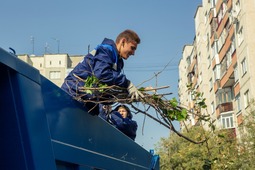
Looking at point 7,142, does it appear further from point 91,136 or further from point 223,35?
point 223,35

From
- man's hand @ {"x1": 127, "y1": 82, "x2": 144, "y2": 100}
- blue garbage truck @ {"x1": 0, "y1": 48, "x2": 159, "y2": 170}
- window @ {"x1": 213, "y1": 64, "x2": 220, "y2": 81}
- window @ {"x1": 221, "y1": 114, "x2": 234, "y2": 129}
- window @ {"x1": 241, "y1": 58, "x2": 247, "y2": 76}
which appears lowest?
blue garbage truck @ {"x1": 0, "y1": 48, "x2": 159, "y2": 170}

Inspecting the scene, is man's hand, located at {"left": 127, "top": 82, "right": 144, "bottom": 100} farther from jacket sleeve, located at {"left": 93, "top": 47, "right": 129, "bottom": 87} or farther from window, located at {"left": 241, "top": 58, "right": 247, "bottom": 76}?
window, located at {"left": 241, "top": 58, "right": 247, "bottom": 76}

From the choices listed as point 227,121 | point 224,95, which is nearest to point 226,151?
point 227,121

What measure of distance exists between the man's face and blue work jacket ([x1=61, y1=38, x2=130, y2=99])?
0.15m

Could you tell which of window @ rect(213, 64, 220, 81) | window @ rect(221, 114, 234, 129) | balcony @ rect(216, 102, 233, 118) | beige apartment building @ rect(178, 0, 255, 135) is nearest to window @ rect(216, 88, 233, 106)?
beige apartment building @ rect(178, 0, 255, 135)

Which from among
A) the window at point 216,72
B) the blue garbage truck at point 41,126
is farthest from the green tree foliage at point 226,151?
the blue garbage truck at point 41,126

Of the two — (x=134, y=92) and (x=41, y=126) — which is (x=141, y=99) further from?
(x=41, y=126)

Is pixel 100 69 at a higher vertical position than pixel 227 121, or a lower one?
lower

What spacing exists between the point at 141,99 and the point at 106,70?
33 cm

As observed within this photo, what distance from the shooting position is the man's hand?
11.2 feet

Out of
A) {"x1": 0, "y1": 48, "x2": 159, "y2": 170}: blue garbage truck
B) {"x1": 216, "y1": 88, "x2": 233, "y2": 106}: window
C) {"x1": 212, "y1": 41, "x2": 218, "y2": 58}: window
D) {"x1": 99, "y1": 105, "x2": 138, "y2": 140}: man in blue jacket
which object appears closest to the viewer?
{"x1": 0, "y1": 48, "x2": 159, "y2": 170}: blue garbage truck

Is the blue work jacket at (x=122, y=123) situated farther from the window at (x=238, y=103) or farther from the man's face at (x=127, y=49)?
the window at (x=238, y=103)

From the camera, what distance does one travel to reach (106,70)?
11.0 ft

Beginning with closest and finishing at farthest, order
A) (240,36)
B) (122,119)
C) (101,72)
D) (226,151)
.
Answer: (101,72) → (122,119) → (226,151) → (240,36)
